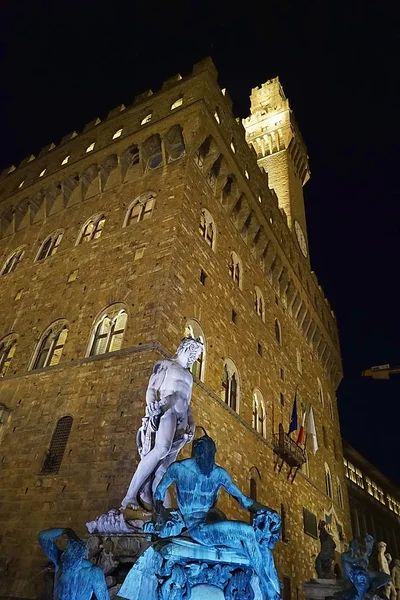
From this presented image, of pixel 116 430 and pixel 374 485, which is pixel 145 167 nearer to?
pixel 116 430

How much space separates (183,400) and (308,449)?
13403mm

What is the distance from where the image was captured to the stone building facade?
85.0 ft

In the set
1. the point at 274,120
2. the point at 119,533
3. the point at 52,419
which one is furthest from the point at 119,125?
the point at 274,120

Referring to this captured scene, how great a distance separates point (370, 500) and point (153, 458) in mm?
29288

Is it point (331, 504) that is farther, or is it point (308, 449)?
point (331, 504)

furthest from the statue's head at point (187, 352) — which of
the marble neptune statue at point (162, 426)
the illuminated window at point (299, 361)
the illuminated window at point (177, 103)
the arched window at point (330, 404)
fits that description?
the arched window at point (330, 404)

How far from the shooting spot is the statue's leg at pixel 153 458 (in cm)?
465

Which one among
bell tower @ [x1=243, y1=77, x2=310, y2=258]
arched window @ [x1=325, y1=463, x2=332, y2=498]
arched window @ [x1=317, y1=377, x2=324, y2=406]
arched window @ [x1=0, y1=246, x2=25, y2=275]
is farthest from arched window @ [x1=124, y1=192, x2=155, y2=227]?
arched window @ [x1=325, y1=463, x2=332, y2=498]

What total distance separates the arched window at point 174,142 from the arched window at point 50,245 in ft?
15.7

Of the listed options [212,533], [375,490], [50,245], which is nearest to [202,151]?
[50,245]

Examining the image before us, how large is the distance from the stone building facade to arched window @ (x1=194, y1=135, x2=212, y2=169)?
69.5 ft

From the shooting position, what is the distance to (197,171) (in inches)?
504

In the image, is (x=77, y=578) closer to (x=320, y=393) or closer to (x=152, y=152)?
(x=152, y=152)

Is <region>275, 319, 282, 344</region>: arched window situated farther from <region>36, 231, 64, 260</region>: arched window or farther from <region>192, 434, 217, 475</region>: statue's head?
<region>192, 434, 217, 475</region>: statue's head
